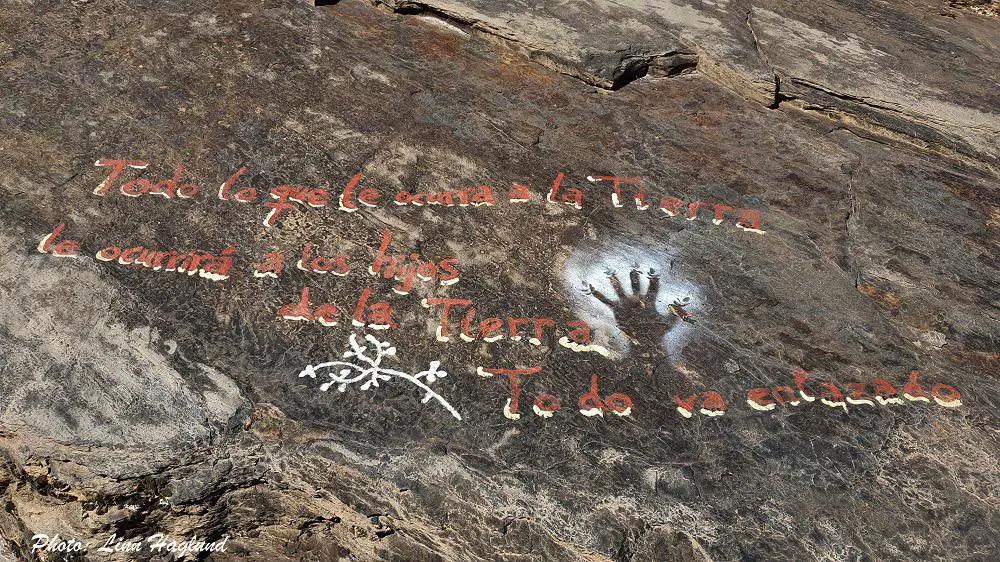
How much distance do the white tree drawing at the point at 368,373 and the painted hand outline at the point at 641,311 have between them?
612 mm

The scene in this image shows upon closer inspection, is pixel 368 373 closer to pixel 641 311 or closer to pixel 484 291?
pixel 484 291

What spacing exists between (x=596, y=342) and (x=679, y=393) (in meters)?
0.30

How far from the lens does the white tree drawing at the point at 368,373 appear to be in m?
2.24

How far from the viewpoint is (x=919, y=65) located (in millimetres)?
3654

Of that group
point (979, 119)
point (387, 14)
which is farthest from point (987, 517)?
point (387, 14)

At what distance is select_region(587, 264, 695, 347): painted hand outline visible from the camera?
244 centimetres

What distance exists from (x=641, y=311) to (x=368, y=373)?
910 mm

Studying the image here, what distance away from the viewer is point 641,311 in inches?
98.4

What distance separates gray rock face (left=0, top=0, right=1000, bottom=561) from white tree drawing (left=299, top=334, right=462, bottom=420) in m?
0.01

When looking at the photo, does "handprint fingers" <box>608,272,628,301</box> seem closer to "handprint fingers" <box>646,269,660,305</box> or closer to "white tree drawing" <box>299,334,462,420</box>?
"handprint fingers" <box>646,269,660,305</box>

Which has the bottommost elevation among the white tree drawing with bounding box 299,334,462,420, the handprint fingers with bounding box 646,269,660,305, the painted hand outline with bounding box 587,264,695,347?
the white tree drawing with bounding box 299,334,462,420

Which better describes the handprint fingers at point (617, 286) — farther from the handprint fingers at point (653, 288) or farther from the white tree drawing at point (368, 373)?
the white tree drawing at point (368, 373)

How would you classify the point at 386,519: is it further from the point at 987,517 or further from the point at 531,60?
the point at 531,60

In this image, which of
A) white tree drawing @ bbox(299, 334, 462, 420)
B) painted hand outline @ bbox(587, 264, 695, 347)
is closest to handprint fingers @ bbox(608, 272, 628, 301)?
painted hand outline @ bbox(587, 264, 695, 347)
